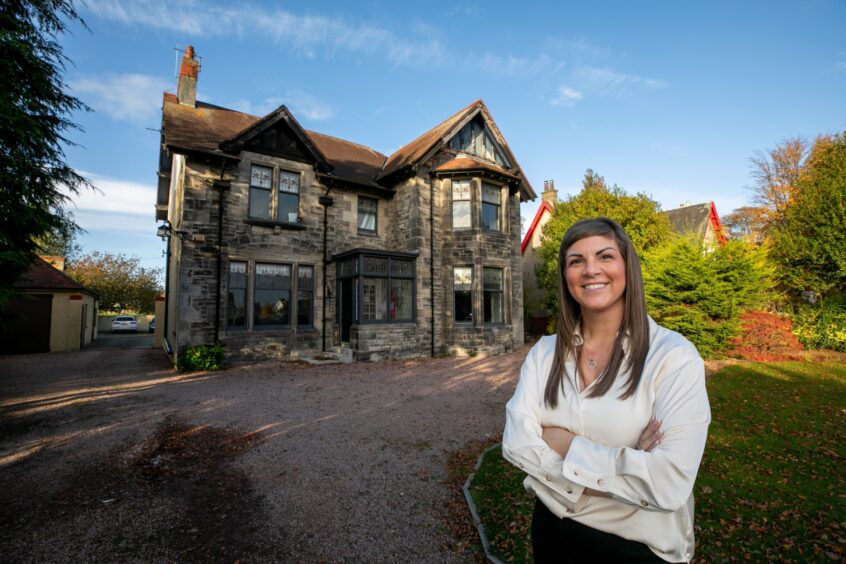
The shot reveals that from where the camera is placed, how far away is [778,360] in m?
12.1

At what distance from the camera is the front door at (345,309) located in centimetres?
1451

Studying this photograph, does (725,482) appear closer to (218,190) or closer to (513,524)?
(513,524)

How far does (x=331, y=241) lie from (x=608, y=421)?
14.0m

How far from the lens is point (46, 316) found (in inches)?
697

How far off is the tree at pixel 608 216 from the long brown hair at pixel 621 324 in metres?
17.5

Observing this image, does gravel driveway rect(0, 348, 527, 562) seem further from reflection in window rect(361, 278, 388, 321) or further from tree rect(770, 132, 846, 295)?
tree rect(770, 132, 846, 295)

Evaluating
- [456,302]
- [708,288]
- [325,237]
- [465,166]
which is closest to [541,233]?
[465,166]

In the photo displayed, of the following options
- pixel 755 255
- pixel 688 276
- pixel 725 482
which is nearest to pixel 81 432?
pixel 725 482

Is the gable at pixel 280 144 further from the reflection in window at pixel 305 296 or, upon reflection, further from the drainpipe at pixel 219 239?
the reflection in window at pixel 305 296

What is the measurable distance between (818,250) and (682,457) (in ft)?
65.3

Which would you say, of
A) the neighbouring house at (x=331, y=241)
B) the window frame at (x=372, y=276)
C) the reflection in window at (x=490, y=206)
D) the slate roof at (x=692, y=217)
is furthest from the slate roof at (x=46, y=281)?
the slate roof at (x=692, y=217)

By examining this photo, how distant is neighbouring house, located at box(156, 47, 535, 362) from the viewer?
40.3ft

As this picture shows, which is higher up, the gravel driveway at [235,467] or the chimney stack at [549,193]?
the chimney stack at [549,193]

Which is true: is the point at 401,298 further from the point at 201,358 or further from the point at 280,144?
the point at 280,144
